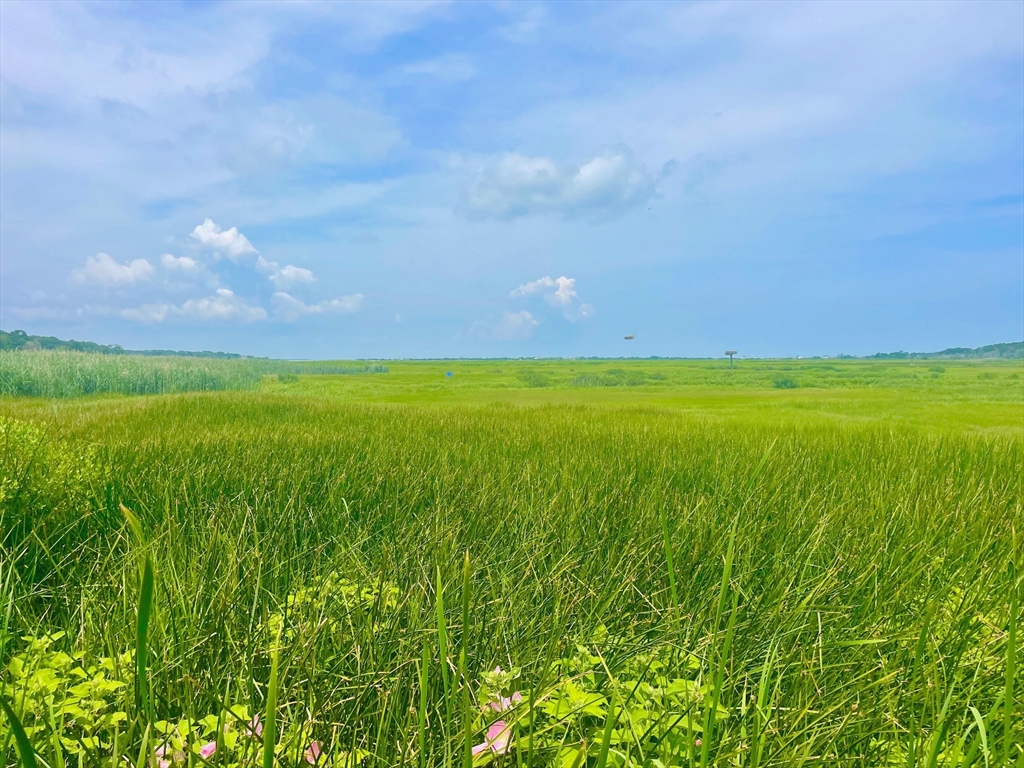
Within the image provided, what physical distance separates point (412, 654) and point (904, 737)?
1312 millimetres

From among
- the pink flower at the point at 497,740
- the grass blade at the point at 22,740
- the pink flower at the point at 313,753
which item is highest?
the grass blade at the point at 22,740

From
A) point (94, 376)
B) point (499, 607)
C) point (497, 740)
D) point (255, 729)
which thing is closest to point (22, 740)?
point (255, 729)

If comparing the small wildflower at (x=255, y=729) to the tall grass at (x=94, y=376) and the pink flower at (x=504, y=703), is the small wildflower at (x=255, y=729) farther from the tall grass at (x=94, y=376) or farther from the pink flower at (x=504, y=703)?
the tall grass at (x=94, y=376)

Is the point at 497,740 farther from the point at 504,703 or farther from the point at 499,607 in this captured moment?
the point at 499,607

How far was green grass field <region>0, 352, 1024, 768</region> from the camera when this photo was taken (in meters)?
1.16

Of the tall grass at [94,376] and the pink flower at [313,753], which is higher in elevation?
the tall grass at [94,376]

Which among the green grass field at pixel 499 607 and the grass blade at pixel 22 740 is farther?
the green grass field at pixel 499 607

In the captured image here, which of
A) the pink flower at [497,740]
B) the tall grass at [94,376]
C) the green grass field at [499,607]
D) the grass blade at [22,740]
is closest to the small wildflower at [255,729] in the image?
the green grass field at [499,607]

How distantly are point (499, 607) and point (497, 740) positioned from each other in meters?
0.81

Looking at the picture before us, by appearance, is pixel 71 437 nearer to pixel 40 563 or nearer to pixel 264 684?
pixel 40 563

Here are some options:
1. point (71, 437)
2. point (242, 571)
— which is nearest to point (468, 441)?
point (242, 571)

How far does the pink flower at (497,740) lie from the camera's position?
106 cm

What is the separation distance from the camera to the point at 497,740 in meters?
1.09

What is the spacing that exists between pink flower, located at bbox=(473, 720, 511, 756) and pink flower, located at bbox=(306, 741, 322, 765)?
0.31 meters
